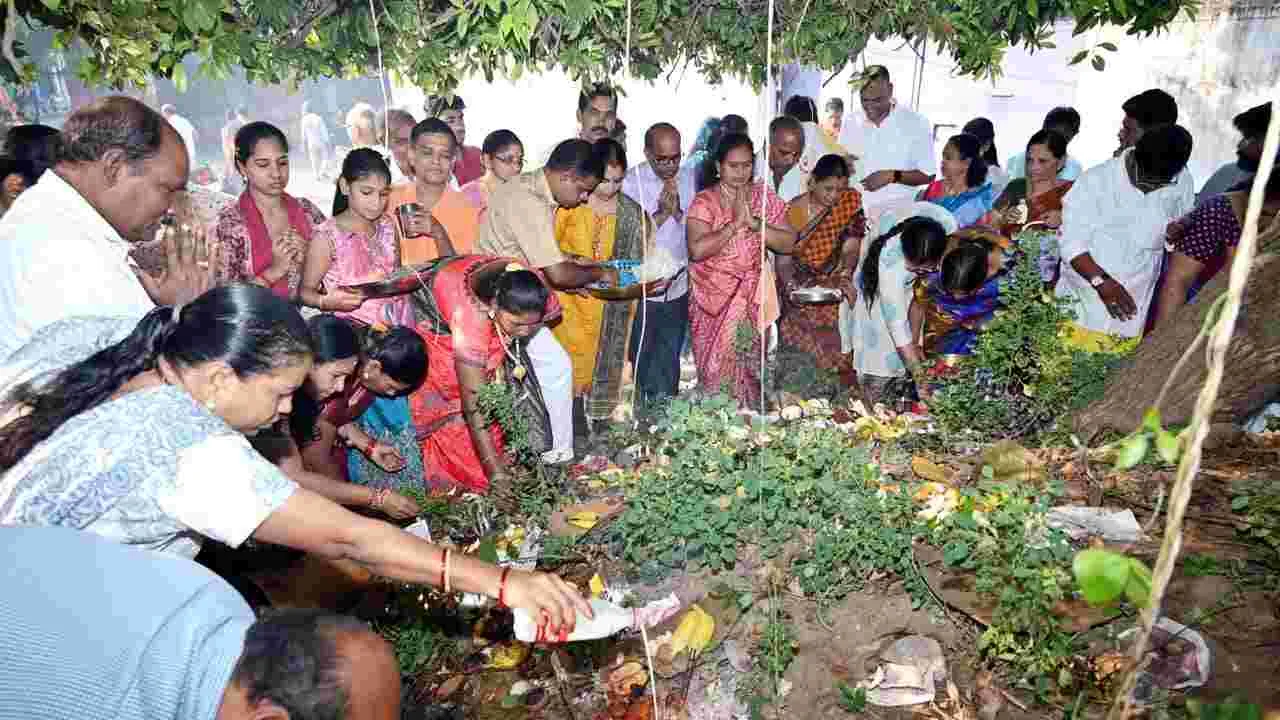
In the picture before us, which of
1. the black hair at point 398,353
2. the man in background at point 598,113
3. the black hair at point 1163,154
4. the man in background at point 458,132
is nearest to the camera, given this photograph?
the black hair at point 398,353

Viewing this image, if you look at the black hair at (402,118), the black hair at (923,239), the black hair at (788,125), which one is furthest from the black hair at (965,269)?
the black hair at (402,118)

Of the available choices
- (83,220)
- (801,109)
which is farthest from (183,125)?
(83,220)

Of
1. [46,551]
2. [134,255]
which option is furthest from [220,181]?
[46,551]

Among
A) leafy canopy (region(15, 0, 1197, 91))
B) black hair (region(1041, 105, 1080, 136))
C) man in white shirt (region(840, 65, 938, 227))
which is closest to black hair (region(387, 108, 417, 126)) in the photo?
leafy canopy (region(15, 0, 1197, 91))

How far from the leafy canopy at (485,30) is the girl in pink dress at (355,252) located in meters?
0.75

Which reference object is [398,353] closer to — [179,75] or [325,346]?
[325,346]

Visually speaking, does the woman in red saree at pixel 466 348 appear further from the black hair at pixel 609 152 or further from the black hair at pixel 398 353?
the black hair at pixel 609 152

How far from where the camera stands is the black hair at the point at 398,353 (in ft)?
12.9

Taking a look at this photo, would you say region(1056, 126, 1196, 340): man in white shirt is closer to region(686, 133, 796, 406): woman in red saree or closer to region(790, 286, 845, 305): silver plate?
region(790, 286, 845, 305): silver plate

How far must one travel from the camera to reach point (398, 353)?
3.92 metres

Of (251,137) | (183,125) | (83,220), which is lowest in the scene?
(83,220)

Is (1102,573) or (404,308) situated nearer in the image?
(1102,573)

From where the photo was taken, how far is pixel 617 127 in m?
6.71

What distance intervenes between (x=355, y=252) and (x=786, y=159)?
131 inches
